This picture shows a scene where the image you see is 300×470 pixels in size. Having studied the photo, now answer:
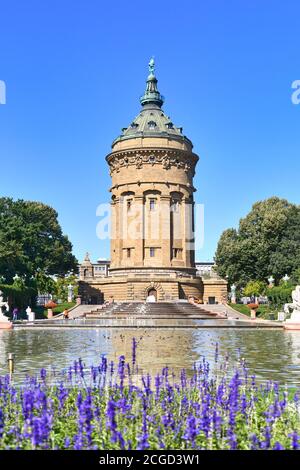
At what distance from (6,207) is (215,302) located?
2875 centimetres

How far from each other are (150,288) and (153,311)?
1464 cm

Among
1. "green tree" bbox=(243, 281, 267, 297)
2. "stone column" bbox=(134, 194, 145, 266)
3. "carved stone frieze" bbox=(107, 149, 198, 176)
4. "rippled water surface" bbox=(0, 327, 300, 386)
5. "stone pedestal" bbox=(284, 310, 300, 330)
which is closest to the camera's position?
"rippled water surface" bbox=(0, 327, 300, 386)

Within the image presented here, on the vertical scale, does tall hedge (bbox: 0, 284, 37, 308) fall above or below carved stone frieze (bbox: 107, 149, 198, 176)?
below

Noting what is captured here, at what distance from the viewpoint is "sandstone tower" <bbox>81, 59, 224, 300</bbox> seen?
6656 cm

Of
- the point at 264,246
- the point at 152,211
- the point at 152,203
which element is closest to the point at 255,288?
the point at 264,246

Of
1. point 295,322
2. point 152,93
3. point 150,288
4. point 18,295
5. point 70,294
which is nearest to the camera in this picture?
point 295,322

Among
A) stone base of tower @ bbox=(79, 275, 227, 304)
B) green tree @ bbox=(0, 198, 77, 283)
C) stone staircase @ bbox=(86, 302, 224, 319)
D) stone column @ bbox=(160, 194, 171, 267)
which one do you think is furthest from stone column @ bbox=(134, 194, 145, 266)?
stone staircase @ bbox=(86, 302, 224, 319)

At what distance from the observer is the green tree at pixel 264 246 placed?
6669cm

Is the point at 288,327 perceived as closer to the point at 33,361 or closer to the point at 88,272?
the point at 33,361

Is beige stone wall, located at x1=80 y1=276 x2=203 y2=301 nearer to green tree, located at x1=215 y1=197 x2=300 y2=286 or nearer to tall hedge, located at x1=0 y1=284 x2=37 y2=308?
green tree, located at x1=215 y1=197 x2=300 y2=286

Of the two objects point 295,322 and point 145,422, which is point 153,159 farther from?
point 145,422

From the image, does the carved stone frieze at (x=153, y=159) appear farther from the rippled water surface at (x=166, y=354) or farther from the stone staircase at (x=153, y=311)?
the rippled water surface at (x=166, y=354)

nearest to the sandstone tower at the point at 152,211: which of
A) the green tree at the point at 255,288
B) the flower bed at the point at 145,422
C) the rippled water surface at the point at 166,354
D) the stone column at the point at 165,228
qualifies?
the stone column at the point at 165,228

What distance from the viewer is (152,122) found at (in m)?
69.9
